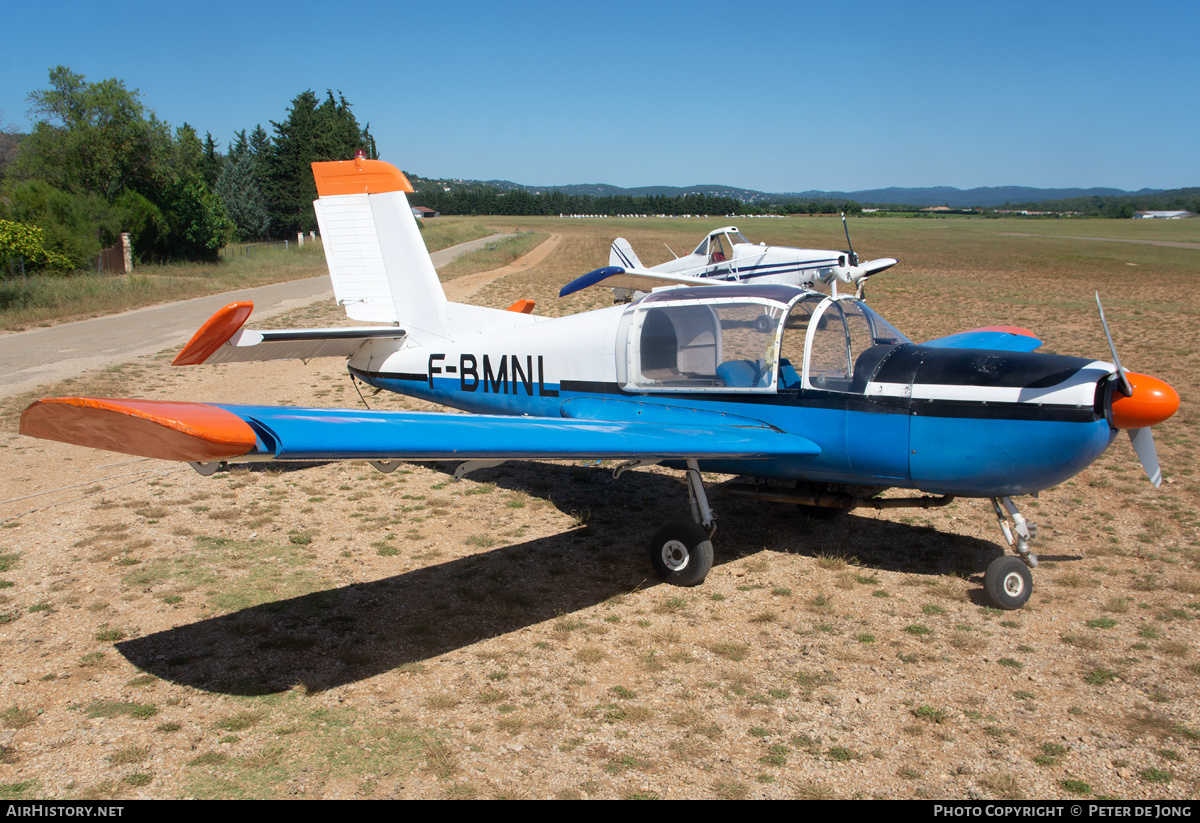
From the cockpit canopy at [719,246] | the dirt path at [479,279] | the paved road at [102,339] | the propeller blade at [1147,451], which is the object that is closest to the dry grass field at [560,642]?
the propeller blade at [1147,451]

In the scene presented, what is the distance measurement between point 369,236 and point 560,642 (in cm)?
512

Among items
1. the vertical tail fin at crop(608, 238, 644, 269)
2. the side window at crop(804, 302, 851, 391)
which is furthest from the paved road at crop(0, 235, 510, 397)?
the side window at crop(804, 302, 851, 391)

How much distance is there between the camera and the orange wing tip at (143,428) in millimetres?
2990

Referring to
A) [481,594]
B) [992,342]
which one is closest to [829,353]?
[992,342]

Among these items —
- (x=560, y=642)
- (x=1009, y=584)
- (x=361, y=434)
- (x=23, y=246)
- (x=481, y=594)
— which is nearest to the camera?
(x=361, y=434)

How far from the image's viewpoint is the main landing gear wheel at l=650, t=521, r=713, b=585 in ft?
18.9

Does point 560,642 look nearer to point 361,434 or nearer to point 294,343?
point 361,434

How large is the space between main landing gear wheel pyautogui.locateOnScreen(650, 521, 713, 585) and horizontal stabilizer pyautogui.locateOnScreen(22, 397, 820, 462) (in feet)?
2.55

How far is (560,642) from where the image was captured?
5008mm

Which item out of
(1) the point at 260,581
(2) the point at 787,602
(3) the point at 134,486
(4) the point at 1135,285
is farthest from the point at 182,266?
(4) the point at 1135,285

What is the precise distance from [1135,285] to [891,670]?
33104 mm

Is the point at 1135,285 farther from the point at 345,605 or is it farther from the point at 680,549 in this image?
the point at 345,605

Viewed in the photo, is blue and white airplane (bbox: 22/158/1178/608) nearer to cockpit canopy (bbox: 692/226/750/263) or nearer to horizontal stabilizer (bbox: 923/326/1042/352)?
horizontal stabilizer (bbox: 923/326/1042/352)

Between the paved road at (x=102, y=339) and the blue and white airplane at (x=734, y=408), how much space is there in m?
9.36
